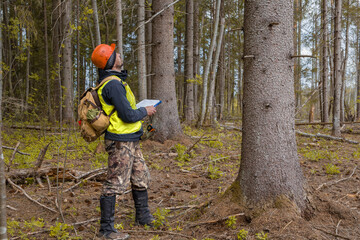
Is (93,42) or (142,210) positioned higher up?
(93,42)

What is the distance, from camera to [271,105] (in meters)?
3.07

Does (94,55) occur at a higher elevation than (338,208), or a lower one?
higher

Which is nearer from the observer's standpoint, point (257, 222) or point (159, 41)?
point (257, 222)

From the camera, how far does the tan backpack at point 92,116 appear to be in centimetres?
310

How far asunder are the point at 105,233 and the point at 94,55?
2.01 m

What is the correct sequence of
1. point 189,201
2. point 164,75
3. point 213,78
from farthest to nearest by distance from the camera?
point 213,78
point 164,75
point 189,201

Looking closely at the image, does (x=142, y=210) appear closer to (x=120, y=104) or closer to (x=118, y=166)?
(x=118, y=166)

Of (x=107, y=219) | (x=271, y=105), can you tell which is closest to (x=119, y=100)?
(x=107, y=219)

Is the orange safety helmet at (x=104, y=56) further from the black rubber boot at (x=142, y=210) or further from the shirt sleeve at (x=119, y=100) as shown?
the black rubber boot at (x=142, y=210)

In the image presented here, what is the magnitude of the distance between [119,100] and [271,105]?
165 centimetres

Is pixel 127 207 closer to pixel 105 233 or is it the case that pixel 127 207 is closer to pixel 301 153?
pixel 105 233

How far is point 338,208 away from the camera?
3246 mm

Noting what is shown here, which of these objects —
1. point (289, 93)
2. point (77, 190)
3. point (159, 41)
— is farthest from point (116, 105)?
point (159, 41)

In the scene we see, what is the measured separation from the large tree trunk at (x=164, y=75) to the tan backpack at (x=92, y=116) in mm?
4384
